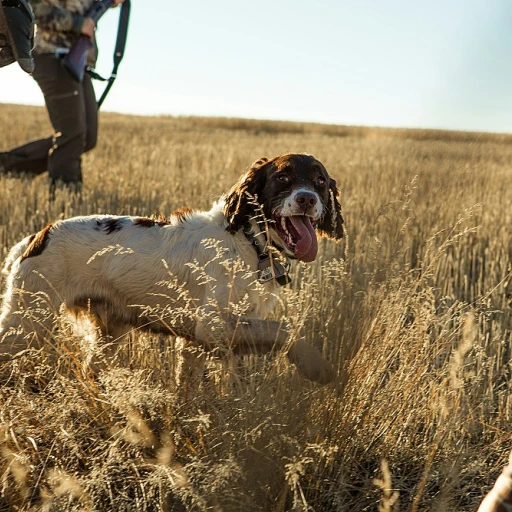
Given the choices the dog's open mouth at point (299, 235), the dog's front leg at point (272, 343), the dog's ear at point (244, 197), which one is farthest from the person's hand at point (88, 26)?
the dog's front leg at point (272, 343)

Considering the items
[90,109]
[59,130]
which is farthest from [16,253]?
[90,109]

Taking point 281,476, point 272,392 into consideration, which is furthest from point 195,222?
point 281,476

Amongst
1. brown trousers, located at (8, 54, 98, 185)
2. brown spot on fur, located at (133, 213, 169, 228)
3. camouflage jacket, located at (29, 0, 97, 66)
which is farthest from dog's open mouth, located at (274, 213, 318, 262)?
brown trousers, located at (8, 54, 98, 185)

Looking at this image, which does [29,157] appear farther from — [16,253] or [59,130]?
[16,253]

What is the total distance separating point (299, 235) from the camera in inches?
126

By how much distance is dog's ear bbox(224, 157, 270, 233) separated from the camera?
3.26 m

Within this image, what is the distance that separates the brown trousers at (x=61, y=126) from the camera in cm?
687

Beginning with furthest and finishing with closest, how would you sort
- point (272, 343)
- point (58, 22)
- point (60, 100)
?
point (60, 100) → point (58, 22) → point (272, 343)

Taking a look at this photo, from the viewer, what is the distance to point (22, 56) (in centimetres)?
305

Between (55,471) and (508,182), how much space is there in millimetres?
9438

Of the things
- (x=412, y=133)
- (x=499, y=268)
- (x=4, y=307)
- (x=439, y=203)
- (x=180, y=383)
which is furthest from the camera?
(x=412, y=133)

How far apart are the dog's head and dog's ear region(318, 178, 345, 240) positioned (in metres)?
Answer: 0.04

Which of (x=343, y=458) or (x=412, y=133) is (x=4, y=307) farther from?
(x=412, y=133)

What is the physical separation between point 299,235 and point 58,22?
13.9 ft
